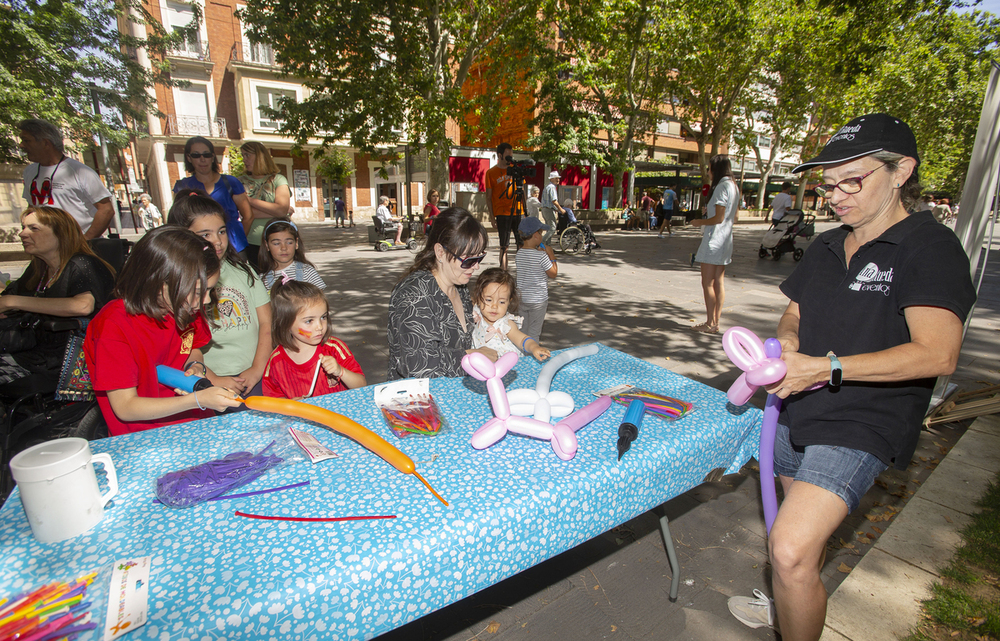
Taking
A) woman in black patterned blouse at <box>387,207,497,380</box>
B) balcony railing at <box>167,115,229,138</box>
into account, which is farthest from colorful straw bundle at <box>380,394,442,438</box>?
balcony railing at <box>167,115,229,138</box>

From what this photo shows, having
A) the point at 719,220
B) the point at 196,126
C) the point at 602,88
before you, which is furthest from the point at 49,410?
the point at 196,126

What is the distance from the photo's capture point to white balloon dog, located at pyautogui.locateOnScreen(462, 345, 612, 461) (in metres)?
1.38

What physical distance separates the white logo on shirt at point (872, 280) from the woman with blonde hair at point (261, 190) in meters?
4.29

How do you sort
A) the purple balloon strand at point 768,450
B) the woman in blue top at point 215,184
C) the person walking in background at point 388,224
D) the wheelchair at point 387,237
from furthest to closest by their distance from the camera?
the person walking in background at point 388,224, the wheelchair at point 387,237, the woman in blue top at point 215,184, the purple balloon strand at point 768,450

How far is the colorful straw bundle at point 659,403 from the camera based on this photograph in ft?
5.52

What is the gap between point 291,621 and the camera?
895 mm

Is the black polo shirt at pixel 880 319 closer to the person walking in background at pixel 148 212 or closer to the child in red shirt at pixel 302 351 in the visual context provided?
the child in red shirt at pixel 302 351

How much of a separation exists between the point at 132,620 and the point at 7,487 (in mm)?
1905

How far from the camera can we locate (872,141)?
1.46 meters

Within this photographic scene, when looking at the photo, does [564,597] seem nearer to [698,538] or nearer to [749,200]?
[698,538]

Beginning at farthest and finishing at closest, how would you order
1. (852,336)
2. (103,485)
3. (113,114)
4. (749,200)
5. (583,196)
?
1. (749,200)
2. (583,196)
3. (113,114)
4. (852,336)
5. (103,485)

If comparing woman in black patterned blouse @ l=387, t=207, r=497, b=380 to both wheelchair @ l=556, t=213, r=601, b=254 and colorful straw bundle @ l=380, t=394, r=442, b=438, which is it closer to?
colorful straw bundle @ l=380, t=394, r=442, b=438

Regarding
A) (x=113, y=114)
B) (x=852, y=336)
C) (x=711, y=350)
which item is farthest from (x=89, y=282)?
(x=113, y=114)

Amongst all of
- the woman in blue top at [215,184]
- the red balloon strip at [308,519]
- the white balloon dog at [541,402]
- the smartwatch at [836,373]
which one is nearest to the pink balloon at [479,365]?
the white balloon dog at [541,402]
